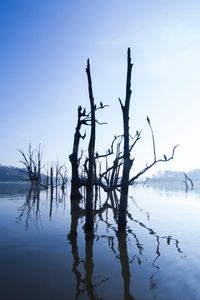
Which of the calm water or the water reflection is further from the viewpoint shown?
the water reflection

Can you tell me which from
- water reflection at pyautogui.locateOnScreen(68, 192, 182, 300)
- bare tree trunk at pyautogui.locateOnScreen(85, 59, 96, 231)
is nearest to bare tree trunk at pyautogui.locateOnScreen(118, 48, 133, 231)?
water reflection at pyautogui.locateOnScreen(68, 192, 182, 300)

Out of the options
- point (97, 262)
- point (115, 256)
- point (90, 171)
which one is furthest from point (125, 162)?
point (97, 262)

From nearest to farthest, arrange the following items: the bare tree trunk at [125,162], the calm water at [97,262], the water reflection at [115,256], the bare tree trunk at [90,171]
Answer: the calm water at [97,262] < the water reflection at [115,256] < the bare tree trunk at [90,171] < the bare tree trunk at [125,162]

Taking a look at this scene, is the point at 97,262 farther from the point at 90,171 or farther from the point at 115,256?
the point at 90,171

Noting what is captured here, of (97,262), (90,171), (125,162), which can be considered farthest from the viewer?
(125,162)

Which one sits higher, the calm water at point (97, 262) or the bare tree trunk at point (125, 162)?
the bare tree trunk at point (125, 162)

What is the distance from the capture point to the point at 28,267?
6.02 m

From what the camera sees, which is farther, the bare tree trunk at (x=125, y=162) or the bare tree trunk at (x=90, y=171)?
the bare tree trunk at (x=125, y=162)

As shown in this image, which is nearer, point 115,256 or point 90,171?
point 115,256

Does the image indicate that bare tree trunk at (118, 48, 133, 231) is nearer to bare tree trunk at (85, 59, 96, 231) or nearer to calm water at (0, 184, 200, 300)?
calm water at (0, 184, 200, 300)

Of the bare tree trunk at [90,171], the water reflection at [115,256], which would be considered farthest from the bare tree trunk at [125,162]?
the bare tree trunk at [90,171]

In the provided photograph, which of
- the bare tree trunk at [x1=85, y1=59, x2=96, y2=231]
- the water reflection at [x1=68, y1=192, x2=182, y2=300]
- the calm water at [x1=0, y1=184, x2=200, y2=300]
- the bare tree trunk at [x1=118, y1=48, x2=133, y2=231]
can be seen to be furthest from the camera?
the bare tree trunk at [x1=118, y1=48, x2=133, y2=231]

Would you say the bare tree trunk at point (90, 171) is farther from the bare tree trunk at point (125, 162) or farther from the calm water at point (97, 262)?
the bare tree trunk at point (125, 162)

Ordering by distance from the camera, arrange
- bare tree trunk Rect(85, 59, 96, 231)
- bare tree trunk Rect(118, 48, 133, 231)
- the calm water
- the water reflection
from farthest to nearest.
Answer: bare tree trunk Rect(118, 48, 133, 231) < bare tree trunk Rect(85, 59, 96, 231) < the water reflection < the calm water
